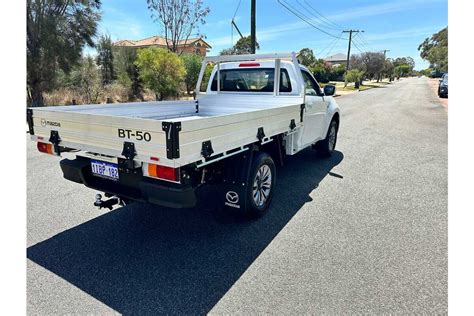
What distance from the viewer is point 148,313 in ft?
7.73

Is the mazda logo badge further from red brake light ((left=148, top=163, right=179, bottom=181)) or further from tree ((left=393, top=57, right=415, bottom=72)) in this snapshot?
tree ((left=393, top=57, right=415, bottom=72))

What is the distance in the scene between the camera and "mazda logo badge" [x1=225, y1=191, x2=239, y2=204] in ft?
11.7

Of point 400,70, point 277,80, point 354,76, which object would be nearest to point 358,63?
point 354,76

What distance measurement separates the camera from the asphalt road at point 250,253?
250 cm

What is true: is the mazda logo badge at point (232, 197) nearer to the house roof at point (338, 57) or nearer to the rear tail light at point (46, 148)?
the rear tail light at point (46, 148)

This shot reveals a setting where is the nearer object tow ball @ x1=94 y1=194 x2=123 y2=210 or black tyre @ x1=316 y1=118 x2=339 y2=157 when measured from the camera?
tow ball @ x1=94 y1=194 x2=123 y2=210

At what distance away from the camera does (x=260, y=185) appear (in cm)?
396

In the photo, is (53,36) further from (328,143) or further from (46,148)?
(328,143)

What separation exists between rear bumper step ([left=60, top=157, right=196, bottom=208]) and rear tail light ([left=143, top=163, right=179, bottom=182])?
13cm

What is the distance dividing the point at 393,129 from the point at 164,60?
1152 cm

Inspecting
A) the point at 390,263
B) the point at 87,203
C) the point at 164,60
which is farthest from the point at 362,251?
the point at 164,60

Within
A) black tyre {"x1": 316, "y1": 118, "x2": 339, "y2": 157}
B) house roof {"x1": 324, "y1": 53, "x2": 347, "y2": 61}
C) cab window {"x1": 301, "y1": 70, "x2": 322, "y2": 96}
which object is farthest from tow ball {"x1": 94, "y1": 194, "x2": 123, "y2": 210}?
house roof {"x1": 324, "y1": 53, "x2": 347, "y2": 61}

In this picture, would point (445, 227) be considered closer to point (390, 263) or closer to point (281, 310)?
point (390, 263)

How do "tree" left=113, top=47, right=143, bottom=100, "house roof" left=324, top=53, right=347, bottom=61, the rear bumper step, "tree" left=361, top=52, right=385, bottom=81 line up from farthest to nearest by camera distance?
"house roof" left=324, top=53, right=347, bottom=61 < "tree" left=361, top=52, right=385, bottom=81 < "tree" left=113, top=47, right=143, bottom=100 < the rear bumper step
